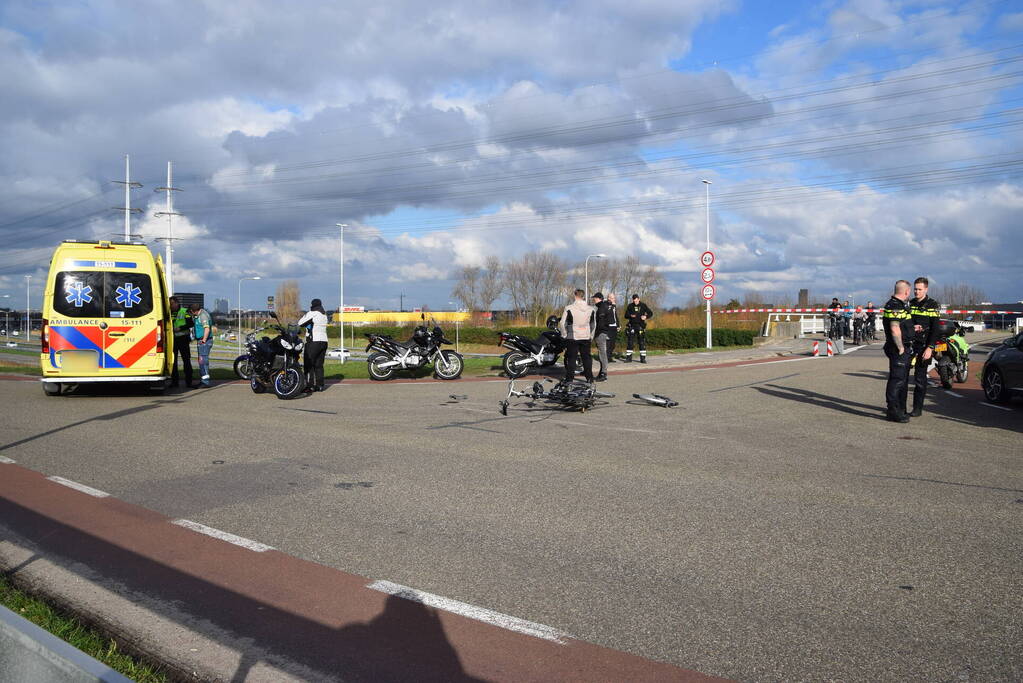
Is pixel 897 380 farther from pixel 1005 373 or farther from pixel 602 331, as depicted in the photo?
pixel 602 331

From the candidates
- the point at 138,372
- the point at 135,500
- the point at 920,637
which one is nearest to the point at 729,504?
the point at 920,637

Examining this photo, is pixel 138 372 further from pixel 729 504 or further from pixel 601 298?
pixel 729 504

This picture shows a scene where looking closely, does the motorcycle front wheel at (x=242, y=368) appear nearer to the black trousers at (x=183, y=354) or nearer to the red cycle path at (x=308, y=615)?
the black trousers at (x=183, y=354)

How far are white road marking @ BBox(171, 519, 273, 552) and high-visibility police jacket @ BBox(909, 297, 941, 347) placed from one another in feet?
32.2

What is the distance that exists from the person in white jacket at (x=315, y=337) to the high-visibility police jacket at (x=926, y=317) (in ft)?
32.3

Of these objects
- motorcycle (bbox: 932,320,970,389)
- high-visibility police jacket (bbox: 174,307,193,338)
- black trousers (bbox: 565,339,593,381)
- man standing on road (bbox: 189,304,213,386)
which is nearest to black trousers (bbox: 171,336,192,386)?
high-visibility police jacket (bbox: 174,307,193,338)

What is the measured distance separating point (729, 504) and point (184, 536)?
13.0ft

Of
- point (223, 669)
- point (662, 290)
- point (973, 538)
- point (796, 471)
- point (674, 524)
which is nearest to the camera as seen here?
point (223, 669)

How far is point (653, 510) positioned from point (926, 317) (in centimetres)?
749

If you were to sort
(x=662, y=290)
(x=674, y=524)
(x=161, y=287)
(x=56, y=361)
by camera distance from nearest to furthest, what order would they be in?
(x=674, y=524)
(x=56, y=361)
(x=161, y=287)
(x=662, y=290)

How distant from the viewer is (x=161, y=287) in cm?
1455

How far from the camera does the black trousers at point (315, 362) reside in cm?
1525

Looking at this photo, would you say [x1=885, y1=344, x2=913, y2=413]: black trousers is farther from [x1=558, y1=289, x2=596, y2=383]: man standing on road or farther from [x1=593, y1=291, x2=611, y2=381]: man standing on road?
[x1=593, y1=291, x2=611, y2=381]: man standing on road

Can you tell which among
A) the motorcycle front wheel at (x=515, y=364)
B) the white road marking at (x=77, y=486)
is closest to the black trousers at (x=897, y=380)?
the motorcycle front wheel at (x=515, y=364)
